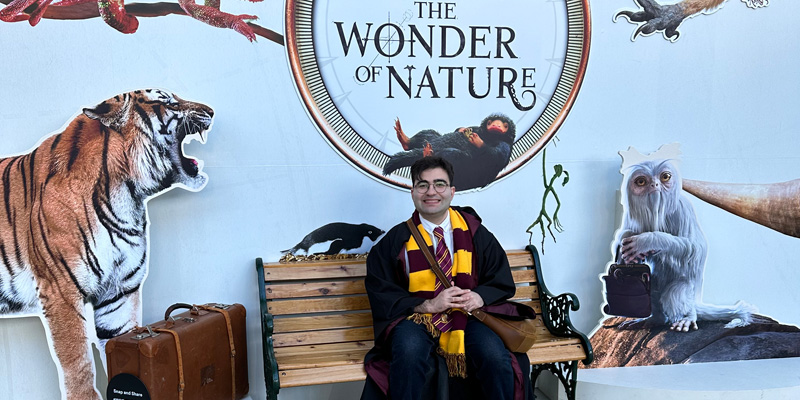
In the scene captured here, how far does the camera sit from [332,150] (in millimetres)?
3625

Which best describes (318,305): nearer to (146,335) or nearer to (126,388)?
(146,335)

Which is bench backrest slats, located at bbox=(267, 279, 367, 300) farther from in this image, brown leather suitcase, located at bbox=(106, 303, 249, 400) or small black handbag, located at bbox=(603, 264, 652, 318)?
small black handbag, located at bbox=(603, 264, 652, 318)

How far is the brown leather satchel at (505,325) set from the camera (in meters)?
3.17

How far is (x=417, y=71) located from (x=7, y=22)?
1.99 metres

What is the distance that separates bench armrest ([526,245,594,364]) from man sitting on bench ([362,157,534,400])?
41 cm

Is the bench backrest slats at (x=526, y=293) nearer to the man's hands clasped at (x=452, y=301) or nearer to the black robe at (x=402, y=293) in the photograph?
the black robe at (x=402, y=293)

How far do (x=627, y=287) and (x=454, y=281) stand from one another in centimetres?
120

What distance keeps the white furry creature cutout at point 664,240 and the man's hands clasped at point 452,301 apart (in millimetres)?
1119

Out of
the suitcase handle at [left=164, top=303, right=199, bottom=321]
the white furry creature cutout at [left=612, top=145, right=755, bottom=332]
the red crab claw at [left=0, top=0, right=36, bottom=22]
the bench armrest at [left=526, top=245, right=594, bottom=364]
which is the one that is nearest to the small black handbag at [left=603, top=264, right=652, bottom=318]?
the white furry creature cutout at [left=612, top=145, right=755, bottom=332]

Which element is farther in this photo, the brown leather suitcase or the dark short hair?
the dark short hair

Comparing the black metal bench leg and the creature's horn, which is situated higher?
the creature's horn

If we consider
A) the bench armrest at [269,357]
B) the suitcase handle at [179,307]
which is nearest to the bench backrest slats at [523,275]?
the bench armrest at [269,357]

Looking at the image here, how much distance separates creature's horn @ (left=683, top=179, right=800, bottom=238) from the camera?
4070 millimetres

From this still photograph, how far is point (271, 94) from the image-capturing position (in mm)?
3531
